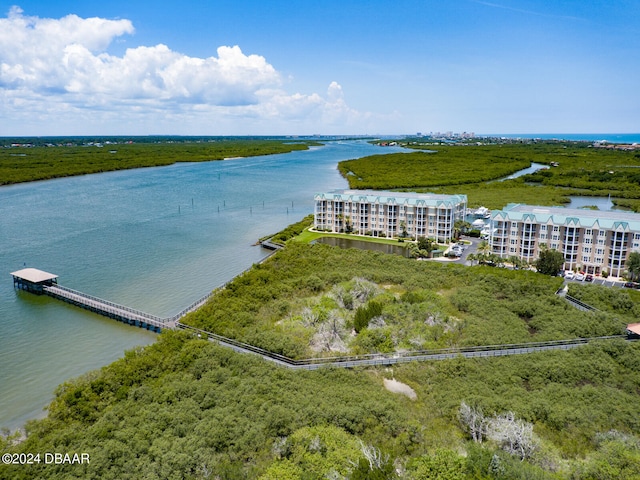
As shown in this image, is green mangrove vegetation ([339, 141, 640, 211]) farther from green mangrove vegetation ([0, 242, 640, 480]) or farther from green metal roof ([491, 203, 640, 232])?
green mangrove vegetation ([0, 242, 640, 480])

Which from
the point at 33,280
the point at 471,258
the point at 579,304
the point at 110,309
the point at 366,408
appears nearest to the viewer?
the point at 366,408

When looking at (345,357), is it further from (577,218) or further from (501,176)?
(501,176)

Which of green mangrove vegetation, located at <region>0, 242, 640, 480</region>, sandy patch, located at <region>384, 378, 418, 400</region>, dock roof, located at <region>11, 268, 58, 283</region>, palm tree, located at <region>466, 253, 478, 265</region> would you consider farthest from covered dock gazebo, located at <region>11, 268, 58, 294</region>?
palm tree, located at <region>466, 253, 478, 265</region>

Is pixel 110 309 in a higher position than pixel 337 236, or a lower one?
lower

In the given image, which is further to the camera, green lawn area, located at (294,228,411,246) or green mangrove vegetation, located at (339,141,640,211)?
green mangrove vegetation, located at (339,141,640,211)

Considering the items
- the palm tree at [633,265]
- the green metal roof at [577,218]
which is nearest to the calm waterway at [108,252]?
the green metal roof at [577,218]

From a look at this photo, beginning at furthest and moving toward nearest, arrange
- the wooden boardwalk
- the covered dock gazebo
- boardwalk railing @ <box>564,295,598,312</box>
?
the covered dock gazebo → boardwalk railing @ <box>564,295,598,312</box> → the wooden boardwalk

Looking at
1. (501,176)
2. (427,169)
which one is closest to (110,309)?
(427,169)
